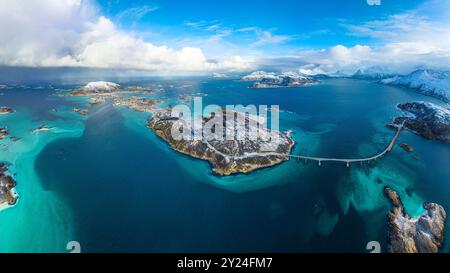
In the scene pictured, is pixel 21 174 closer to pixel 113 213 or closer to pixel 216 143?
pixel 113 213

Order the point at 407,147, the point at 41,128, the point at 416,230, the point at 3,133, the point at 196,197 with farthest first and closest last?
the point at 41,128 → the point at 3,133 → the point at 407,147 → the point at 196,197 → the point at 416,230

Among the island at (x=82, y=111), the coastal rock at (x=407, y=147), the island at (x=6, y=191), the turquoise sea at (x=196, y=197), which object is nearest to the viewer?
the turquoise sea at (x=196, y=197)

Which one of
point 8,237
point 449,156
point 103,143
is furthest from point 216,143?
point 449,156

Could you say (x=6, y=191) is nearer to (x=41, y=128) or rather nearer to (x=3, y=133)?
(x=3, y=133)

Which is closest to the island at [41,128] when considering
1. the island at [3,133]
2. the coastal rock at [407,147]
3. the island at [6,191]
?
the island at [3,133]

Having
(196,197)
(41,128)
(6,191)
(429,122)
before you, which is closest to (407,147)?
(429,122)

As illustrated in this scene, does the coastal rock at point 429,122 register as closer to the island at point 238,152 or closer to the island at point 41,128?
the island at point 238,152

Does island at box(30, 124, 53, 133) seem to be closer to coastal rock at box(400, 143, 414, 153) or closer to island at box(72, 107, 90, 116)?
island at box(72, 107, 90, 116)
